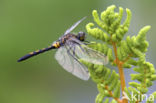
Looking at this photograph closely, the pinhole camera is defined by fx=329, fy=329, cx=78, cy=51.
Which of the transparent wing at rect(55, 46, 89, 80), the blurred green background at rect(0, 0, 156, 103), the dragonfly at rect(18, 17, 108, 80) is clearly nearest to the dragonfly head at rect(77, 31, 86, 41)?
the dragonfly at rect(18, 17, 108, 80)

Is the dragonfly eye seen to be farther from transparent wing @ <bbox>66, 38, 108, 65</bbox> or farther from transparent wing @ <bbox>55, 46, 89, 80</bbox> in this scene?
transparent wing @ <bbox>55, 46, 89, 80</bbox>

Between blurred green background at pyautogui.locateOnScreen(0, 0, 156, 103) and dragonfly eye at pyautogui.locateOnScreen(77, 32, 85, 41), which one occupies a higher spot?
blurred green background at pyautogui.locateOnScreen(0, 0, 156, 103)

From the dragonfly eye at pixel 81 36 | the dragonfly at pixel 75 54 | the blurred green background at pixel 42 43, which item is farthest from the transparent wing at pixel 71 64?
the blurred green background at pixel 42 43

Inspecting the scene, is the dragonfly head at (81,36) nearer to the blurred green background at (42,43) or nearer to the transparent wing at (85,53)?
the transparent wing at (85,53)

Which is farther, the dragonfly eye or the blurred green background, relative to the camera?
the blurred green background

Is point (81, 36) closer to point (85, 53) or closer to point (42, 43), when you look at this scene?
point (85, 53)

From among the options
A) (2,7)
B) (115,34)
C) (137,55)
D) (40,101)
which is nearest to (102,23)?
(115,34)
